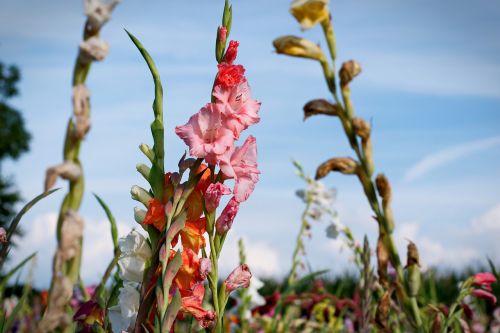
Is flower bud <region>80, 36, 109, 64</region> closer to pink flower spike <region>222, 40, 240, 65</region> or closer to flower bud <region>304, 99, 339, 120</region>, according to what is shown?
pink flower spike <region>222, 40, 240, 65</region>

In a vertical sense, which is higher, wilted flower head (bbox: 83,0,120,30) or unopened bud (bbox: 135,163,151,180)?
wilted flower head (bbox: 83,0,120,30)

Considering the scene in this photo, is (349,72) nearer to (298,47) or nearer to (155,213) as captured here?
(298,47)

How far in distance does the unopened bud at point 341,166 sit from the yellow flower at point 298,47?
21 centimetres

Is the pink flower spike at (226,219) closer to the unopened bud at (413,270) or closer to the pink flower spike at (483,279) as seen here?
the unopened bud at (413,270)

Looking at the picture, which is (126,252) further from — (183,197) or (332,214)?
(332,214)

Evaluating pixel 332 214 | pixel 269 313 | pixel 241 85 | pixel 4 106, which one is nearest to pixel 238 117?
pixel 241 85

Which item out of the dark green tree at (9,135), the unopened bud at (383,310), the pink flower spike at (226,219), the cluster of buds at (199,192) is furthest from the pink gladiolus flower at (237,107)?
the dark green tree at (9,135)

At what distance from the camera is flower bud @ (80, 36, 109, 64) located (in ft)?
2.20

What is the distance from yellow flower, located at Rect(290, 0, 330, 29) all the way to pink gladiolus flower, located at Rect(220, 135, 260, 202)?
0.41 meters

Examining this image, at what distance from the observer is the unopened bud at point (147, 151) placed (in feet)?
3.27

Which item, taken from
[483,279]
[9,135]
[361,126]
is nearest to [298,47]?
[361,126]

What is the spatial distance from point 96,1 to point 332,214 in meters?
3.47

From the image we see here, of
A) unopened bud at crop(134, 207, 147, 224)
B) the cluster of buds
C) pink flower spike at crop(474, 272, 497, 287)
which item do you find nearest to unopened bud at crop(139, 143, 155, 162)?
the cluster of buds

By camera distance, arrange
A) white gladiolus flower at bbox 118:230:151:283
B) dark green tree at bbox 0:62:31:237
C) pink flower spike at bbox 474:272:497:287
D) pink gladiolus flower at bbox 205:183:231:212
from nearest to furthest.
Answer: pink gladiolus flower at bbox 205:183:231:212 → white gladiolus flower at bbox 118:230:151:283 → pink flower spike at bbox 474:272:497:287 → dark green tree at bbox 0:62:31:237
